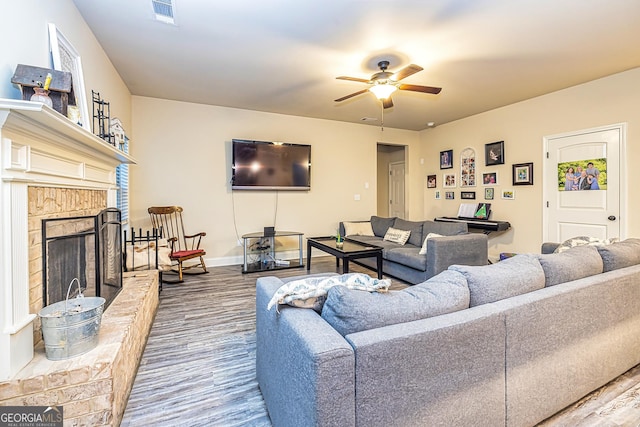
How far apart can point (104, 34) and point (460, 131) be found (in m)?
5.62

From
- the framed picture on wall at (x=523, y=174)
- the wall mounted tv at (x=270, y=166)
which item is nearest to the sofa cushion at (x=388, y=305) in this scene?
the wall mounted tv at (x=270, y=166)

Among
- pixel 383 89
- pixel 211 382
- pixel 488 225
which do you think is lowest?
pixel 211 382

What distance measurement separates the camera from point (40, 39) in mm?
1861

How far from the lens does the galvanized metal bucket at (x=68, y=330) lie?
Answer: 4.68ft

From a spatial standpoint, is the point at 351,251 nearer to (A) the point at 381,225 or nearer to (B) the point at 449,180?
(A) the point at 381,225

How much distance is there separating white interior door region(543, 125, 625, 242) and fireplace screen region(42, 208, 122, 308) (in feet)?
18.2

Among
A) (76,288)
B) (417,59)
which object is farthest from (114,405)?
(417,59)

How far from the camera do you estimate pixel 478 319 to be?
125 centimetres

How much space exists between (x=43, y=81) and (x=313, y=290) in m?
1.81

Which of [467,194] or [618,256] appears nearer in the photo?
[618,256]

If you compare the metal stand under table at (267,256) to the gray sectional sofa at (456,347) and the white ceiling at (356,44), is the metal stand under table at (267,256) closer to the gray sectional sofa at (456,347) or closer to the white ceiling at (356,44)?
the white ceiling at (356,44)

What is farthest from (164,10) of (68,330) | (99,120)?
(68,330)

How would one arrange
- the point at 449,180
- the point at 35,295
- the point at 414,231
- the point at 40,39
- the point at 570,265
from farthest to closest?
the point at 449,180
the point at 414,231
the point at 40,39
the point at 570,265
the point at 35,295

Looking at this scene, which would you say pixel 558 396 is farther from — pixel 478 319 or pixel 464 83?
pixel 464 83
